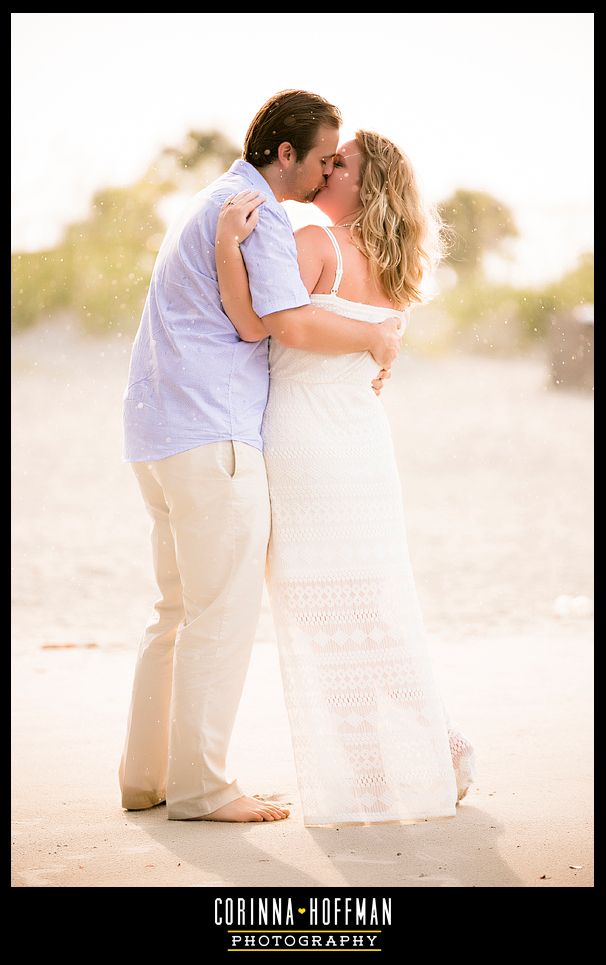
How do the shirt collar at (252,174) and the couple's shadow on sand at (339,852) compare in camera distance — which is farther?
the shirt collar at (252,174)

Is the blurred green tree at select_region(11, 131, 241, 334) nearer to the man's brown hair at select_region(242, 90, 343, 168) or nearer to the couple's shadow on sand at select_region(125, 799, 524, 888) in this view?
the man's brown hair at select_region(242, 90, 343, 168)

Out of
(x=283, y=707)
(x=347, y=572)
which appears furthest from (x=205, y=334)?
(x=283, y=707)

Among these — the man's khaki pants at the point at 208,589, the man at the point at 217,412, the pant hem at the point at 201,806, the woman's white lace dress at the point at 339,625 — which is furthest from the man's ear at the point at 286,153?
the pant hem at the point at 201,806

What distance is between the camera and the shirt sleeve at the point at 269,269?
2.40m

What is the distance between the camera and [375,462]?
2629 millimetres

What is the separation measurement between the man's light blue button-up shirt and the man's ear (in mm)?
81

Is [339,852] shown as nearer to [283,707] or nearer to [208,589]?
[208,589]

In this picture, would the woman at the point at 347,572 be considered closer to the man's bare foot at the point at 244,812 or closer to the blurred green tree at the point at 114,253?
the man's bare foot at the point at 244,812

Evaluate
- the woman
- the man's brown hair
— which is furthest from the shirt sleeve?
the man's brown hair

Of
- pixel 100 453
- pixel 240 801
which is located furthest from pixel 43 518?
pixel 240 801

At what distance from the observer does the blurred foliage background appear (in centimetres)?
1905

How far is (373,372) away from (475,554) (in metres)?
5.88

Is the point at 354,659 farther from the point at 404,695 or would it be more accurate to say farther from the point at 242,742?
the point at 242,742
